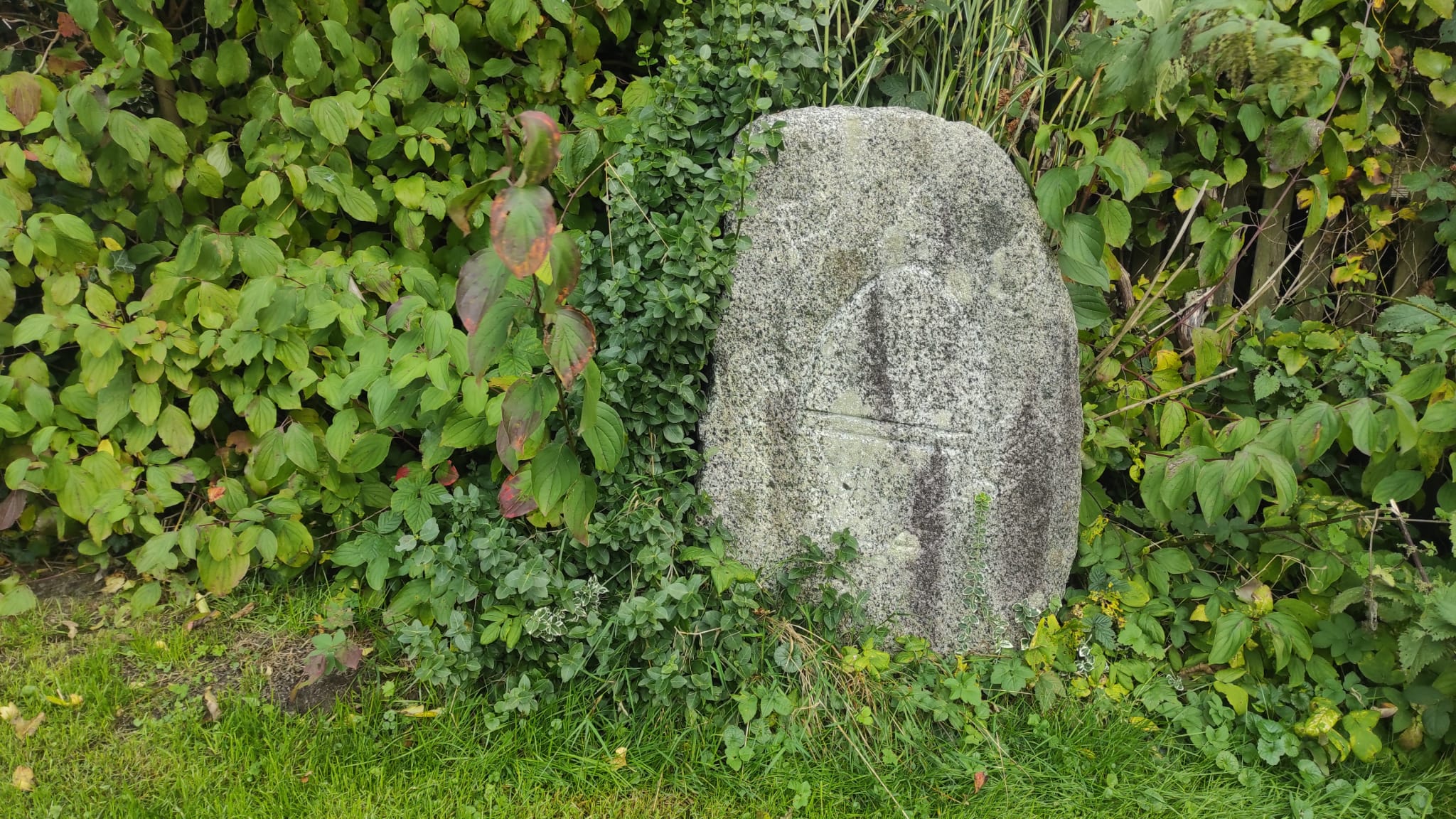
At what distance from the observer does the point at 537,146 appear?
1635 millimetres

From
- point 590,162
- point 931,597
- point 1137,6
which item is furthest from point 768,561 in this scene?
point 1137,6

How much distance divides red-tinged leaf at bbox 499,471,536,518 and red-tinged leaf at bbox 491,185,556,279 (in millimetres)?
832

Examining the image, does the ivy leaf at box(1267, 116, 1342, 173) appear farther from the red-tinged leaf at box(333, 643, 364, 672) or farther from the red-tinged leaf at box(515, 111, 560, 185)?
the red-tinged leaf at box(333, 643, 364, 672)

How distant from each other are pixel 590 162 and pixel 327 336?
94 cm

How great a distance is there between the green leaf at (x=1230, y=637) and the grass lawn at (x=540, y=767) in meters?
0.25

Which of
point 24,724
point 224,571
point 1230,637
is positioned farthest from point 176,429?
point 1230,637

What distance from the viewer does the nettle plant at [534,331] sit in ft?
5.34

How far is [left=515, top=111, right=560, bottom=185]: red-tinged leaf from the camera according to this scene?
163 cm

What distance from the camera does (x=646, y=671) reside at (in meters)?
2.29

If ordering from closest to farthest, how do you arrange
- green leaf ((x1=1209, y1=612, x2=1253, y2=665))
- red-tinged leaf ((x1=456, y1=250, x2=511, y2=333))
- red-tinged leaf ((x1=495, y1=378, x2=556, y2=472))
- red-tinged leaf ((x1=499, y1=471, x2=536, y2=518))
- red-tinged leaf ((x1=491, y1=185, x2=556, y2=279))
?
1. red-tinged leaf ((x1=491, y1=185, x2=556, y2=279))
2. red-tinged leaf ((x1=456, y1=250, x2=511, y2=333))
3. red-tinged leaf ((x1=495, y1=378, x2=556, y2=472))
4. red-tinged leaf ((x1=499, y1=471, x2=536, y2=518))
5. green leaf ((x1=1209, y1=612, x2=1253, y2=665))

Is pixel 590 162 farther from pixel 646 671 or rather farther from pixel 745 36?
pixel 646 671

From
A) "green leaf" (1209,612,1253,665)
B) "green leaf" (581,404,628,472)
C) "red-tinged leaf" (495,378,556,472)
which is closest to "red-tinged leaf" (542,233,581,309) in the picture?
"red-tinged leaf" (495,378,556,472)

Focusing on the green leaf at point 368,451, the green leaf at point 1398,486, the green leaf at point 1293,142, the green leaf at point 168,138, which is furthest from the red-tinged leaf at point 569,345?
the green leaf at point 1398,486

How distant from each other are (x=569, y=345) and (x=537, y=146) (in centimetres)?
40
